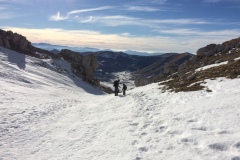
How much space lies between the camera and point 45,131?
16250 mm

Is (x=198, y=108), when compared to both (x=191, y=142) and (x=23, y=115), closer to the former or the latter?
(x=191, y=142)

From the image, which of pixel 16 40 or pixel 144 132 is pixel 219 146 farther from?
pixel 16 40

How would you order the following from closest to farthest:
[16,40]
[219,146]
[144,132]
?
[219,146] < [144,132] < [16,40]

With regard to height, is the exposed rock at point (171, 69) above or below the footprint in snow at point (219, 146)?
above

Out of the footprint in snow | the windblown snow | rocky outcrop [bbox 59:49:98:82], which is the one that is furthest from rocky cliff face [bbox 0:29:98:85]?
the footprint in snow

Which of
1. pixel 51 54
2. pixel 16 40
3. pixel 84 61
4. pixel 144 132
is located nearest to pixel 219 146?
pixel 144 132

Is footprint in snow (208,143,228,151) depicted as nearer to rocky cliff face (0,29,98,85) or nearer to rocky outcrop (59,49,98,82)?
rocky cliff face (0,29,98,85)

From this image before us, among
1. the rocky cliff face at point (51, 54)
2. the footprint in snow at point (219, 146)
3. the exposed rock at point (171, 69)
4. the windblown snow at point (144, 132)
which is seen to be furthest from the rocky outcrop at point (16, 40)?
the footprint in snow at point (219, 146)

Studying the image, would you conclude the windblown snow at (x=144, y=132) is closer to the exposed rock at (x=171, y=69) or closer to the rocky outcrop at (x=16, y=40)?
the exposed rock at (x=171, y=69)

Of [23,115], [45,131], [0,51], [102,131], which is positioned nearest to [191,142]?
[102,131]

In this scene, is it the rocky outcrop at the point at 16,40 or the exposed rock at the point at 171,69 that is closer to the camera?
the exposed rock at the point at 171,69

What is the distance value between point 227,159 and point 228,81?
43.3 ft

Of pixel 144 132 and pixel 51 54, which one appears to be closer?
pixel 144 132

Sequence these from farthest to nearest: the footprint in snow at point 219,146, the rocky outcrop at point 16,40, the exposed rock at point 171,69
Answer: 1. the rocky outcrop at point 16,40
2. the exposed rock at point 171,69
3. the footprint in snow at point 219,146
